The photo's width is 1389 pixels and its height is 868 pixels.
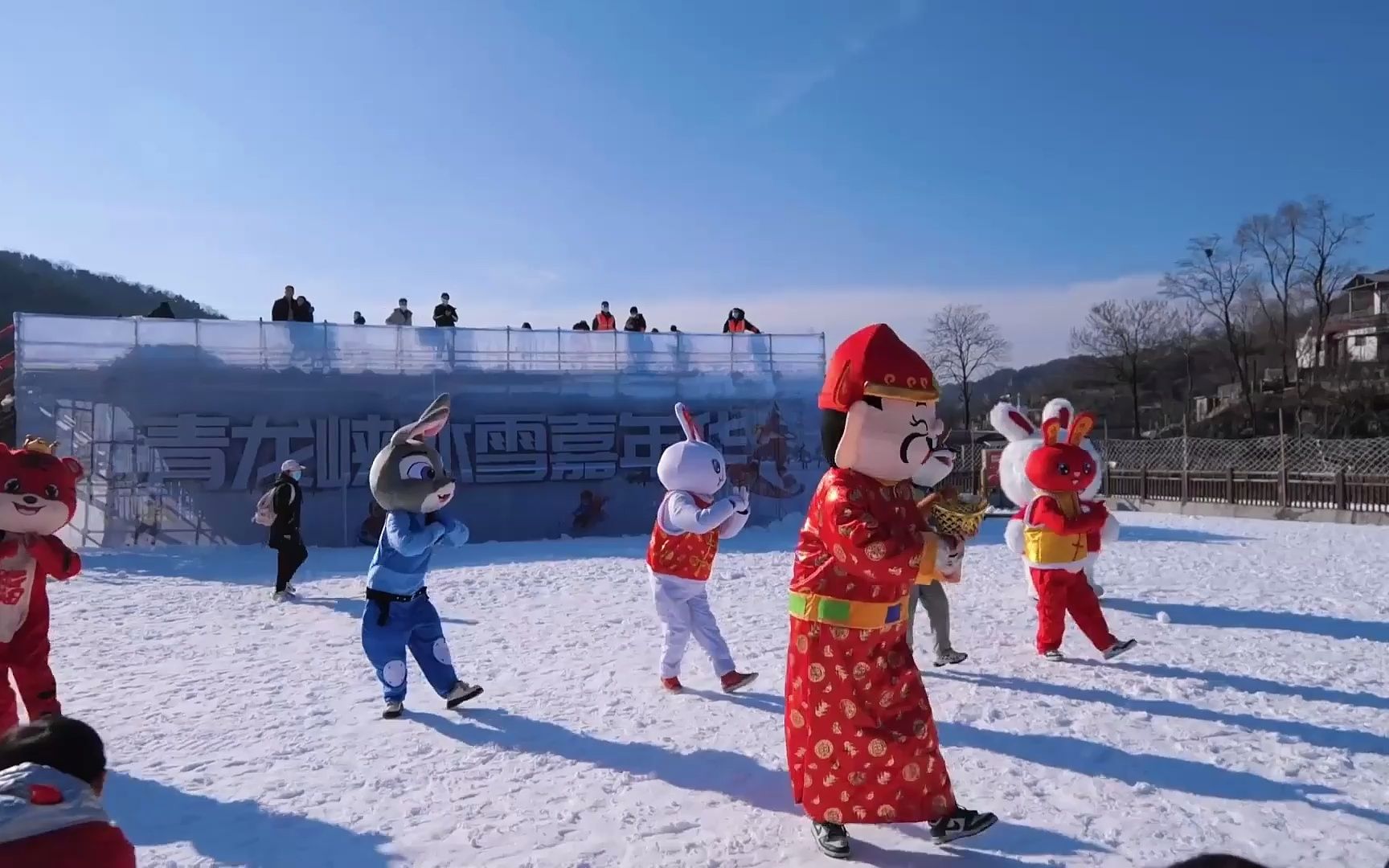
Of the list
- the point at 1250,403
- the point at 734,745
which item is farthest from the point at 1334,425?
the point at 734,745

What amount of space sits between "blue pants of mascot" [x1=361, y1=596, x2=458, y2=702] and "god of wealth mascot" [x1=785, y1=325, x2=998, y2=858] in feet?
9.13

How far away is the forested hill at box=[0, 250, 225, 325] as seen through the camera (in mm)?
44234

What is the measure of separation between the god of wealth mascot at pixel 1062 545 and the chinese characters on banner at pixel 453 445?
37.0 feet

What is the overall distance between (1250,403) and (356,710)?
3474cm

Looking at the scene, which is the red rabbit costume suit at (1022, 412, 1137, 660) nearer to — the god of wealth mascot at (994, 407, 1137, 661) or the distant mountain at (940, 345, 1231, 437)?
the god of wealth mascot at (994, 407, 1137, 661)

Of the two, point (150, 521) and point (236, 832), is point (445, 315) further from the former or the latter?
point (236, 832)

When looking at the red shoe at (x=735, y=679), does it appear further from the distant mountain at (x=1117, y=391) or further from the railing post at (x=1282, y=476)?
the distant mountain at (x=1117, y=391)

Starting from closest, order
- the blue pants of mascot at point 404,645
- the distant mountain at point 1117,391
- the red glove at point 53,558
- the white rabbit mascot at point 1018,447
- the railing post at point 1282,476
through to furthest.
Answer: the red glove at point 53,558, the blue pants of mascot at point 404,645, the white rabbit mascot at point 1018,447, the railing post at point 1282,476, the distant mountain at point 1117,391

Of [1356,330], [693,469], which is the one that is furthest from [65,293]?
[1356,330]

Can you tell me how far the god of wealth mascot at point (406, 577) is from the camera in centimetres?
557

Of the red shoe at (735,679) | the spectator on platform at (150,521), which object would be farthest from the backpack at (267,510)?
the red shoe at (735,679)

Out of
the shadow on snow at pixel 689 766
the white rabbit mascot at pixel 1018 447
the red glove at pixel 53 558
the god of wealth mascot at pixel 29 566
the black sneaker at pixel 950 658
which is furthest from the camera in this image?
the white rabbit mascot at pixel 1018 447

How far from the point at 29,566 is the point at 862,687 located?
170 inches

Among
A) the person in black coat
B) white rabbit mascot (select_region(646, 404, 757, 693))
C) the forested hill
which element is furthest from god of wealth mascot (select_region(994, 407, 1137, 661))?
the forested hill
